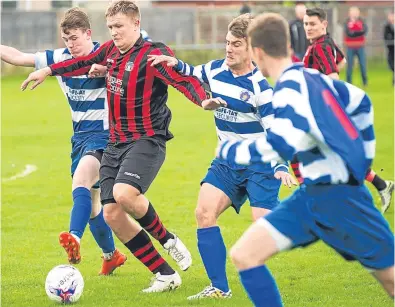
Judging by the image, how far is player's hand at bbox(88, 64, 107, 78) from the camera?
7.91 metres

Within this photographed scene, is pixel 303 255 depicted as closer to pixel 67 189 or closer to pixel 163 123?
pixel 163 123

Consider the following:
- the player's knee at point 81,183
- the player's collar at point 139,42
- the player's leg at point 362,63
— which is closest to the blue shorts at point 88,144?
the player's knee at point 81,183

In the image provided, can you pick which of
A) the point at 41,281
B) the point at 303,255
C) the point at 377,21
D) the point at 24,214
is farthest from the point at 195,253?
the point at 377,21

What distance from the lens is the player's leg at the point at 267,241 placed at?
224 inches

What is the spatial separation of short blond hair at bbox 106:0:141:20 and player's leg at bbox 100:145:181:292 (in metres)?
1.11

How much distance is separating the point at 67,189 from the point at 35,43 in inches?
860

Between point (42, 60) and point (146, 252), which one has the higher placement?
point (42, 60)

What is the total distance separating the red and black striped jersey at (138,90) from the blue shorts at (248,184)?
2.26 feet

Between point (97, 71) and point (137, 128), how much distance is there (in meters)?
0.60

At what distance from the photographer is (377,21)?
3684cm

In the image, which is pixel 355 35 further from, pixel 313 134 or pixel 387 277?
pixel 313 134

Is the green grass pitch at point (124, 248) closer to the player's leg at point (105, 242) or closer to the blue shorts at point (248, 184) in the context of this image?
the player's leg at point (105, 242)

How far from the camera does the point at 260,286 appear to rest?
5734 millimetres

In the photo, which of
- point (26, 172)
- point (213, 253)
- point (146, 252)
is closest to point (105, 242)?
point (146, 252)
